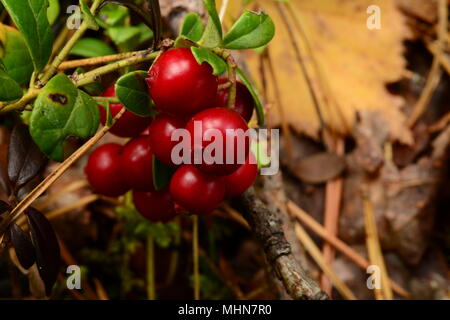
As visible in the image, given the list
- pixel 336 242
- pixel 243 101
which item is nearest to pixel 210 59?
pixel 243 101

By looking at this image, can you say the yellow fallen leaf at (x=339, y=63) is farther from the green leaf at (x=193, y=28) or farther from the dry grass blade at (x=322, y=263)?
the green leaf at (x=193, y=28)

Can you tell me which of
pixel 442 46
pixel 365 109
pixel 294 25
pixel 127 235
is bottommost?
pixel 127 235

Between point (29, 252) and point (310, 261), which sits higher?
point (310, 261)

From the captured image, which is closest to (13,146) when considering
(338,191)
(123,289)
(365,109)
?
(123,289)

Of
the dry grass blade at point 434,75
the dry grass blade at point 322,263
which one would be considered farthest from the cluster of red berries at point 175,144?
the dry grass blade at point 434,75

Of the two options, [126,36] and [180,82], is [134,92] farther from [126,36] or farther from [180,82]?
[126,36]

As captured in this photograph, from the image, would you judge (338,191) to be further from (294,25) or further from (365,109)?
(294,25)
